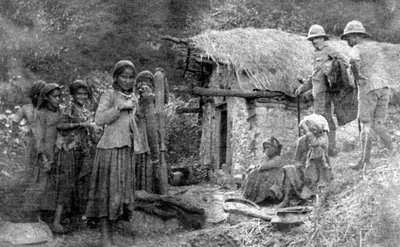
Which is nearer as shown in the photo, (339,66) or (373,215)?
(373,215)

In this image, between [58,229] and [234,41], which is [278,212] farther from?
[234,41]

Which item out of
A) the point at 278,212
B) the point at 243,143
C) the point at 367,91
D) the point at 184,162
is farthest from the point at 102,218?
the point at 184,162

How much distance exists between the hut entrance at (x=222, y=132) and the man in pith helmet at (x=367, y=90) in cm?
511

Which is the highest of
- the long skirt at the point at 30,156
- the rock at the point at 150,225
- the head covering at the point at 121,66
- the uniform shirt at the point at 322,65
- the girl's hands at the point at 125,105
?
the uniform shirt at the point at 322,65

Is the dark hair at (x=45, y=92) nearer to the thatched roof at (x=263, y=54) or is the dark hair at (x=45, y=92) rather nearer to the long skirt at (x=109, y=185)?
the long skirt at (x=109, y=185)

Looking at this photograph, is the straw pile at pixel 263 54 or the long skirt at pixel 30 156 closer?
the long skirt at pixel 30 156

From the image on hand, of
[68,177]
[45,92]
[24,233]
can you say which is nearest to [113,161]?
[68,177]

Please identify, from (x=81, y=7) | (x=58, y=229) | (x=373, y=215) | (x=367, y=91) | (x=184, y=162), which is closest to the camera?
(x=373, y=215)

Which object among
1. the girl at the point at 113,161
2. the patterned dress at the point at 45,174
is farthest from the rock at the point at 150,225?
the patterned dress at the point at 45,174

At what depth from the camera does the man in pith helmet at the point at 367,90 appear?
6.35m

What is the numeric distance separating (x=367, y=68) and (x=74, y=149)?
3757mm

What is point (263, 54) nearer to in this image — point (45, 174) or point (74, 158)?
point (74, 158)

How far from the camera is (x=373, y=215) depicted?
4.77 m

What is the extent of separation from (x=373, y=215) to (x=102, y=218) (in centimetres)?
278
